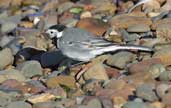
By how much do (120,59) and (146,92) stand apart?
1.66m

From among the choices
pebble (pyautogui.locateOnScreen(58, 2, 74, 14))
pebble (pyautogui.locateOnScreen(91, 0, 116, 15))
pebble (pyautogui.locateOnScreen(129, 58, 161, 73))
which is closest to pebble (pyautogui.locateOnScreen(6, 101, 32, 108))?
pebble (pyautogui.locateOnScreen(129, 58, 161, 73))

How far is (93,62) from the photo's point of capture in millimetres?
9500

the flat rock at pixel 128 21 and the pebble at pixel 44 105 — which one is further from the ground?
the pebble at pixel 44 105

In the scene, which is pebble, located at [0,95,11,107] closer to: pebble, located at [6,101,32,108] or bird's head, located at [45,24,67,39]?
pebble, located at [6,101,32,108]

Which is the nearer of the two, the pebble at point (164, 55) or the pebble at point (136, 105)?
the pebble at point (136, 105)

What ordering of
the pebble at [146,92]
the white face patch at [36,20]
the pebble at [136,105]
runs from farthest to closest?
the white face patch at [36,20] < the pebble at [146,92] < the pebble at [136,105]

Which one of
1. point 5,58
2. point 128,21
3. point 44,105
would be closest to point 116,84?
point 44,105

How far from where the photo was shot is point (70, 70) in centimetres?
952

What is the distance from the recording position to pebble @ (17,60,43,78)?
A: 32.2 ft

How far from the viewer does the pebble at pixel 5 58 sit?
10.4 metres

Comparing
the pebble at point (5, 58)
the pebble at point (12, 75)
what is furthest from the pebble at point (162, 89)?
the pebble at point (5, 58)

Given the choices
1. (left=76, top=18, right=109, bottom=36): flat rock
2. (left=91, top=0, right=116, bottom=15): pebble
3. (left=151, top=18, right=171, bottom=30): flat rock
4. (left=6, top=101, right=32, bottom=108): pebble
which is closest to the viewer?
(left=6, top=101, right=32, bottom=108): pebble

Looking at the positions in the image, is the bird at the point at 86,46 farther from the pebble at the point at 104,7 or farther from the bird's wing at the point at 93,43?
the pebble at the point at 104,7

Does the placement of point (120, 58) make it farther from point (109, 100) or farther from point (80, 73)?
point (109, 100)
